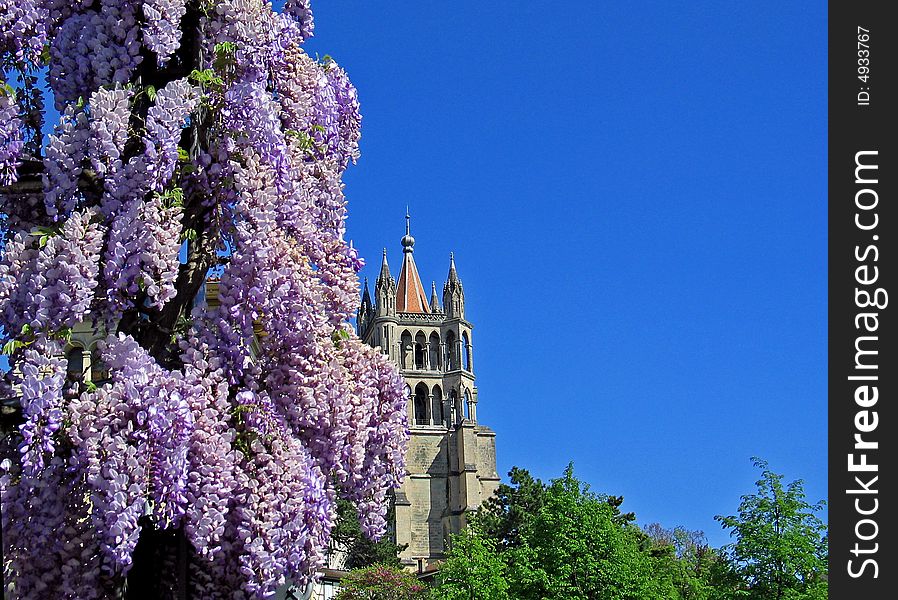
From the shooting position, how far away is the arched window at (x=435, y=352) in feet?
399

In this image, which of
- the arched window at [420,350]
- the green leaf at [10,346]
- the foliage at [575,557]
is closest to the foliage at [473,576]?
the foliage at [575,557]

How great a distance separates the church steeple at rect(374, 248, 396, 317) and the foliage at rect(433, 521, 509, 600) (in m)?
→ 72.7

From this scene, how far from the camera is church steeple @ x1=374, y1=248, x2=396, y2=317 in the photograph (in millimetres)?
122438

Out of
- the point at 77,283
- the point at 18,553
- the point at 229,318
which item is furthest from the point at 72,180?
the point at 18,553

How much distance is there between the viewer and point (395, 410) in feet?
40.7

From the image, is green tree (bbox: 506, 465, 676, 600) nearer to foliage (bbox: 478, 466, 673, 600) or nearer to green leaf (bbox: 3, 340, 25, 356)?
foliage (bbox: 478, 466, 673, 600)

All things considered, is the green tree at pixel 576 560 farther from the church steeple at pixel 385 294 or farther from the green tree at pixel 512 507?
the church steeple at pixel 385 294

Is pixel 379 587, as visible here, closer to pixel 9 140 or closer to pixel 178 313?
pixel 178 313

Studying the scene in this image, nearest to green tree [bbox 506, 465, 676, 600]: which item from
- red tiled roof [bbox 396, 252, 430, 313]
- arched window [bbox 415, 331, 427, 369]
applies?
arched window [bbox 415, 331, 427, 369]

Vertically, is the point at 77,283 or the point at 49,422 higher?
the point at 77,283

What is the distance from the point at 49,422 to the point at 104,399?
473mm
